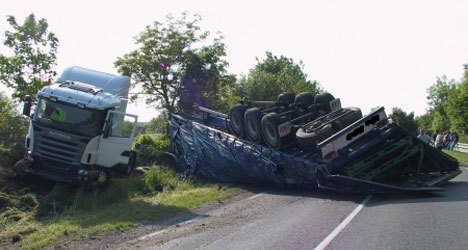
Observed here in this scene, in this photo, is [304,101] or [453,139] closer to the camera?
[304,101]

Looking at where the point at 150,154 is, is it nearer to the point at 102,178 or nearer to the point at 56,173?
the point at 102,178

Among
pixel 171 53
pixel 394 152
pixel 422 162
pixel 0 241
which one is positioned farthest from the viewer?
pixel 171 53

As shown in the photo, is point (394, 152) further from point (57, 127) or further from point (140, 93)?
point (140, 93)

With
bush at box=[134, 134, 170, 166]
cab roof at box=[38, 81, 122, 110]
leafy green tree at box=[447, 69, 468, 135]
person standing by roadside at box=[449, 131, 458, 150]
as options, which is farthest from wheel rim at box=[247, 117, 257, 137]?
leafy green tree at box=[447, 69, 468, 135]

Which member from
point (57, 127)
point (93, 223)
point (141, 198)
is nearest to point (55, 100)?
point (57, 127)

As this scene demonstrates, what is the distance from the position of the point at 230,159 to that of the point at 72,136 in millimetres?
4237

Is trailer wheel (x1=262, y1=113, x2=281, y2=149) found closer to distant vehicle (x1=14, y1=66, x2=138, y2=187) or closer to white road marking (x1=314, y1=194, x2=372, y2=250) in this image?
white road marking (x1=314, y1=194, x2=372, y2=250)

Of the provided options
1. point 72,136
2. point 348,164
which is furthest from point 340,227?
point 72,136

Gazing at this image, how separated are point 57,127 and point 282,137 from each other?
5.39m

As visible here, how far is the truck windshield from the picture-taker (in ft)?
35.5

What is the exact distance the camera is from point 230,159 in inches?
497

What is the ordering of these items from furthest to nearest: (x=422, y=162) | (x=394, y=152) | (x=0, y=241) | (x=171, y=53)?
1. (x=171, y=53)
2. (x=422, y=162)
3. (x=394, y=152)
4. (x=0, y=241)

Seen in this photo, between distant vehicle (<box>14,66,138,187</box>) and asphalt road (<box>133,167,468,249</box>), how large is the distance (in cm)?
363

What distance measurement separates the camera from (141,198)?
37.9ft
